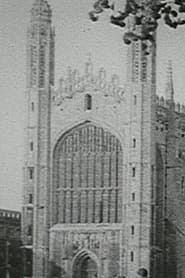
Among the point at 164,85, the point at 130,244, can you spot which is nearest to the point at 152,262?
the point at 130,244

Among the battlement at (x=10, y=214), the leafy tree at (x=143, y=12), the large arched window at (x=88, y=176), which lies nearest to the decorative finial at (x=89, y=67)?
the large arched window at (x=88, y=176)

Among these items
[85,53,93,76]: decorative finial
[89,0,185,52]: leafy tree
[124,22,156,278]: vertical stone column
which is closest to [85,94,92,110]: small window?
[85,53,93,76]: decorative finial

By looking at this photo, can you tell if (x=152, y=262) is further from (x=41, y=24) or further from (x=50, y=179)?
(x=41, y=24)

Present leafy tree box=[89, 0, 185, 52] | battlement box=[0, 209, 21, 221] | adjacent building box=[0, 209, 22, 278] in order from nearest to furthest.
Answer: leafy tree box=[89, 0, 185, 52] < adjacent building box=[0, 209, 22, 278] < battlement box=[0, 209, 21, 221]

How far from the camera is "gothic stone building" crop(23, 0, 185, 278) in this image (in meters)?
33.6

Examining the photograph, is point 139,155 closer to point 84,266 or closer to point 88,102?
point 88,102

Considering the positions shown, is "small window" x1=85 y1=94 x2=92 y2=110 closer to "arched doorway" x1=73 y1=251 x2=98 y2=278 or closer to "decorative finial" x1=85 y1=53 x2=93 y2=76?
"decorative finial" x1=85 y1=53 x2=93 y2=76

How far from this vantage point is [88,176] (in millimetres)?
34625

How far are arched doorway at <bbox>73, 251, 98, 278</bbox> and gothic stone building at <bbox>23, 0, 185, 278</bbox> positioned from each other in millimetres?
29

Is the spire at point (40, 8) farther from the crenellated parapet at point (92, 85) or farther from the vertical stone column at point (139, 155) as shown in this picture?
the vertical stone column at point (139, 155)

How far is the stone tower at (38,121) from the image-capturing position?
34.8 metres

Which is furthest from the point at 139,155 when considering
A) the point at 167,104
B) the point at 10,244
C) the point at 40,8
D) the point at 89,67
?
the point at 40,8

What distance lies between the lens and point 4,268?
33.0 m

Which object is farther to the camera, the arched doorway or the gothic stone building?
the arched doorway
